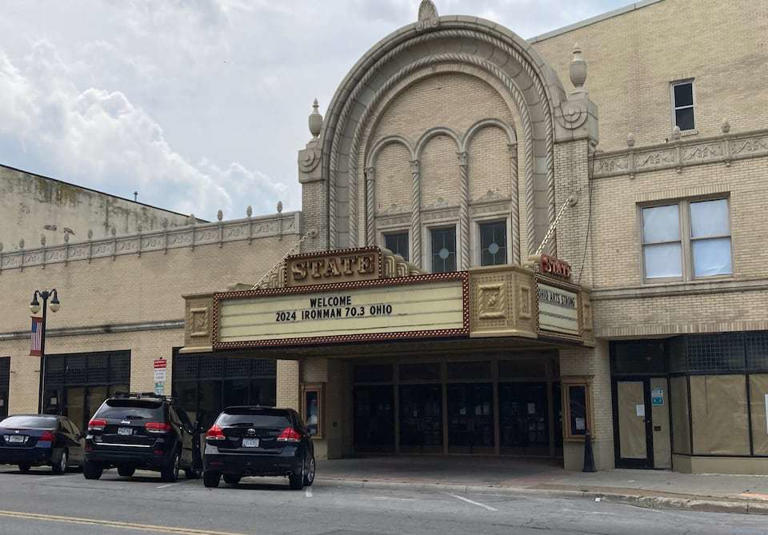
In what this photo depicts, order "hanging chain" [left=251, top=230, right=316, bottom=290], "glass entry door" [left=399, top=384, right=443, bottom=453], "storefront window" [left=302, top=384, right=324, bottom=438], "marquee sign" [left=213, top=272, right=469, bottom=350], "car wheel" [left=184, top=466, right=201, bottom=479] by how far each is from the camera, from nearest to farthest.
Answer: "marquee sign" [left=213, top=272, right=469, bottom=350]
"car wheel" [left=184, top=466, right=201, bottom=479]
"storefront window" [left=302, top=384, right=324, bottom=438]
"glass entry door" [left=399, top=384, right=443, bottom=453]
"hanging chain" [left=251, top=230, right=316, bottom=290]

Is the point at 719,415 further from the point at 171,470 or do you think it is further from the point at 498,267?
the point at 171,470

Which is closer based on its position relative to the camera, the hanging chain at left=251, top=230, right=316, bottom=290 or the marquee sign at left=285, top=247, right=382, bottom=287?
the marquee sign at left=285, top=247, right=382, bottom=287

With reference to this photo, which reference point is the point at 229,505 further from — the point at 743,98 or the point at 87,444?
the point at 743,98

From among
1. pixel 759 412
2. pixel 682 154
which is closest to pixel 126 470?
pixel 759 412

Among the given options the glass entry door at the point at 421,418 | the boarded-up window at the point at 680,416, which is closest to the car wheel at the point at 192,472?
the glass entry door at the point at 421,418

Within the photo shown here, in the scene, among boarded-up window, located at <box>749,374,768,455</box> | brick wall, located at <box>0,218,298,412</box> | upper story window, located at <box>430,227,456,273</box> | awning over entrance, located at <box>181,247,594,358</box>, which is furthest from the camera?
brick wall, located at <box>0,218,298,412</box>

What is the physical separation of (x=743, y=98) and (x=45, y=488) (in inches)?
847

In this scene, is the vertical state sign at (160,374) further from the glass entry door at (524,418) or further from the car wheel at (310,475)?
the car wheel at (310,475)

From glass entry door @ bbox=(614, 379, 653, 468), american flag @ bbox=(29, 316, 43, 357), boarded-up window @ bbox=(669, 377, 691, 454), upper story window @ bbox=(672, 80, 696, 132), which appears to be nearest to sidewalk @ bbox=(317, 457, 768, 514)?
glass entry door @ bbox=(614, 379, 653, 468)

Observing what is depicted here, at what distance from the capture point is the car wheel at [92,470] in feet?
66.5

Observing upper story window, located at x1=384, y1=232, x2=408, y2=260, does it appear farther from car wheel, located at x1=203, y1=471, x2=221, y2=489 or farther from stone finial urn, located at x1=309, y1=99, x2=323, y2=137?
car wheel, located at x1=203, y1=471, x2=221, y2=489

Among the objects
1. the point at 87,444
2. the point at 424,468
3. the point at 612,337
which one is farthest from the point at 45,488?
the point at 612,337

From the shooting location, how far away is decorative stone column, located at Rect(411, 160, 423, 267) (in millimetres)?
26219

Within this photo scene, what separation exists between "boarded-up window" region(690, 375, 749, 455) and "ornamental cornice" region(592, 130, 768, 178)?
4982mm
